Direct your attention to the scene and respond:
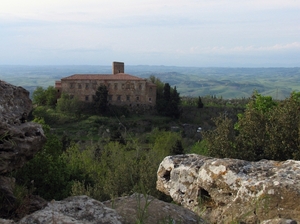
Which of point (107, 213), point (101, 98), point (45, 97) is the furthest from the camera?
point (45, 97)

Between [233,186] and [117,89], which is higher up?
[233,186]

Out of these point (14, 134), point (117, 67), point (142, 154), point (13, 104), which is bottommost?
point (142, 154)

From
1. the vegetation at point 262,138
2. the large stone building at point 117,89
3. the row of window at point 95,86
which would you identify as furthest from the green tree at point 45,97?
the vegetation at point 262,138

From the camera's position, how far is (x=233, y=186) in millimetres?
6125

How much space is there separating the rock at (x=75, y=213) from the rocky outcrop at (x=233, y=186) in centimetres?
133

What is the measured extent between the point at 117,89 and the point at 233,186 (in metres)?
55.2

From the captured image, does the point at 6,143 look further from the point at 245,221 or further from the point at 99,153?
the point at 99,153

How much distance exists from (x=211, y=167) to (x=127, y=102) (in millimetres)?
54895

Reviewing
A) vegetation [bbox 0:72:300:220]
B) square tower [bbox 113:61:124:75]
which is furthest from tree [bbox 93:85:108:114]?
square tower [bbox 113:61:124:75]

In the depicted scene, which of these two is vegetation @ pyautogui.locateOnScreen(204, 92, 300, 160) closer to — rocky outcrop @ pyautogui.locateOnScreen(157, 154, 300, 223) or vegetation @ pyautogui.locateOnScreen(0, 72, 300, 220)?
vegetation @ pyautogui.locateOnScreen(0, 72, 300, 220)

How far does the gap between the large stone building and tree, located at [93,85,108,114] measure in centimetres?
197

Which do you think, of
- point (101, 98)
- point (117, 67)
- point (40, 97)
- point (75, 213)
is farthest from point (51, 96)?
point (75, 213)

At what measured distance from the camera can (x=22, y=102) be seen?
5.33 m

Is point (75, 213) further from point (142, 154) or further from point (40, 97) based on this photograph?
point (40, 97)
